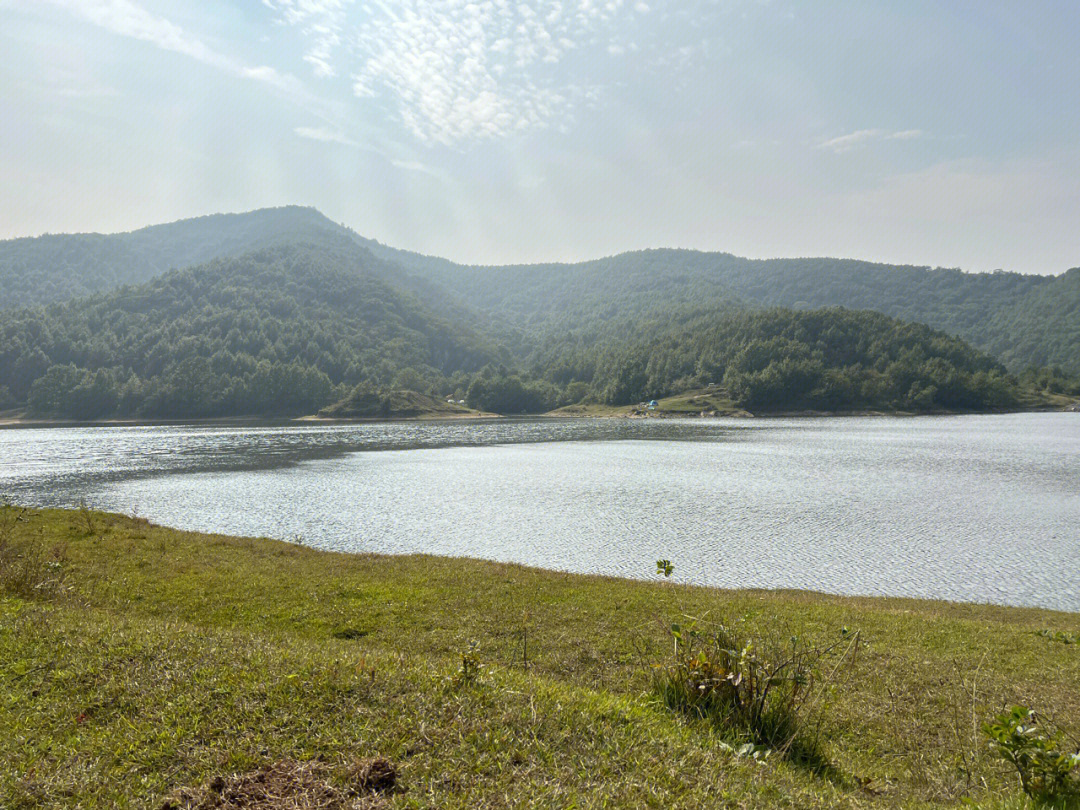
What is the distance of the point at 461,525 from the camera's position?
3791 centimetres

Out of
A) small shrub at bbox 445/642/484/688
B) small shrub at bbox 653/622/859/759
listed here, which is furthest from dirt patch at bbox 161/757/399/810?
small shrub at bbox 653/622/859/759

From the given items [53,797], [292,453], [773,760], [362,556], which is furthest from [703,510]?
[292,453]

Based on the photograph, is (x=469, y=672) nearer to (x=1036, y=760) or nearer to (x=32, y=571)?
(x=1036, y=760)

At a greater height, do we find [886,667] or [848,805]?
[848,805]

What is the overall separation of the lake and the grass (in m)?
12.6

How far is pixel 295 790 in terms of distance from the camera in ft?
18.2

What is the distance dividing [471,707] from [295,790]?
1.96m

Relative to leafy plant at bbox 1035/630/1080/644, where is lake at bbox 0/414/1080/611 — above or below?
below

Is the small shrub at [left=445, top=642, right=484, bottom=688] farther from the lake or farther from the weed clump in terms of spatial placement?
the lake

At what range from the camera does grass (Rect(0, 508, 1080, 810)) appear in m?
5.89

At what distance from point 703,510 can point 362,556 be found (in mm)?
23425

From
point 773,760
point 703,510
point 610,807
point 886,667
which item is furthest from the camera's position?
point 703,510

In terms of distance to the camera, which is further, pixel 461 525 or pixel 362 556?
pixel 461 525

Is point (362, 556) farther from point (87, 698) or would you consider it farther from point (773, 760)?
point (773, 760)
